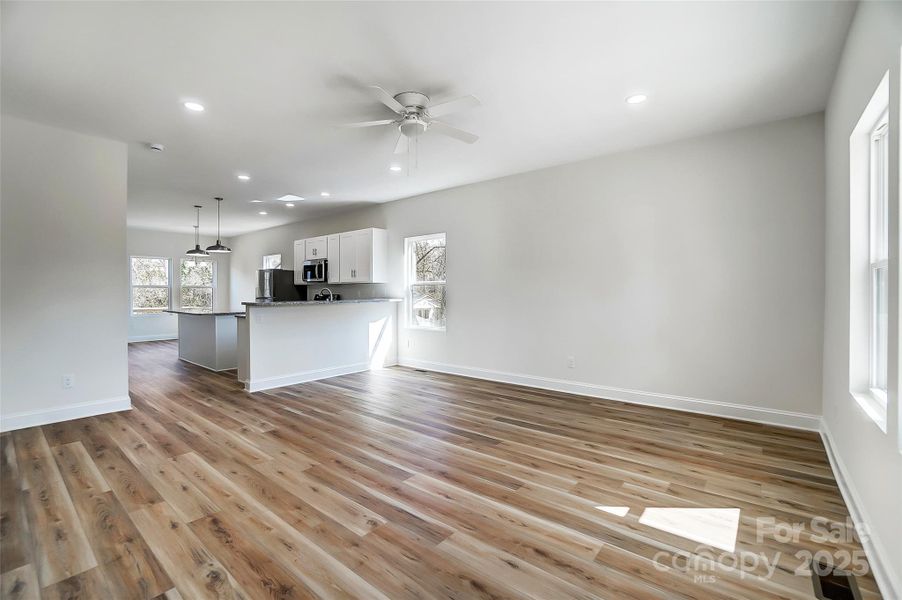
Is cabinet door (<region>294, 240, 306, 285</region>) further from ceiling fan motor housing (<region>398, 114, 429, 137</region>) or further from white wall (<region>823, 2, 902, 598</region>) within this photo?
white wall (<region>823, 2, 902, 598</region>)

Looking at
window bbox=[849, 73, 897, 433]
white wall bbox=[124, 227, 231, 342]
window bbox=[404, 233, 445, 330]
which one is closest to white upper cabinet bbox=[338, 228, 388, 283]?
window bbox=[404, 233, 445, 330]

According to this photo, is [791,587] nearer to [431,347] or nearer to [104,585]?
[104,585]

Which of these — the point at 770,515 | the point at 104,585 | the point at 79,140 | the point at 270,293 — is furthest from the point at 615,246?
the point at 270,293

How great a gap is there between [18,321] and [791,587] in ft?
18.2

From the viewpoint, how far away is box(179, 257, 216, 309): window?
1041 cm

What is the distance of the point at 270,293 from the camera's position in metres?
7.99

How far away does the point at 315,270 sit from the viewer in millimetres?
7645

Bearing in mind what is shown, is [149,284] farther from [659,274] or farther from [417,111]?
[659,274]

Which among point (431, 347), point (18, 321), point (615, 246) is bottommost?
point (431, 347)

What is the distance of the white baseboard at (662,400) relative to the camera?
3.53 meters

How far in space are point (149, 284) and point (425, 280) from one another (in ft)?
25.3

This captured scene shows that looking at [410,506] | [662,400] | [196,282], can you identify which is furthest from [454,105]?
[196,282]

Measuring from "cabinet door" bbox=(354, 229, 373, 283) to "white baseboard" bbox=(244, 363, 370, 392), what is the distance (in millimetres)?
1473

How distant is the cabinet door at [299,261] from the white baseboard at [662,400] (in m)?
3.93
